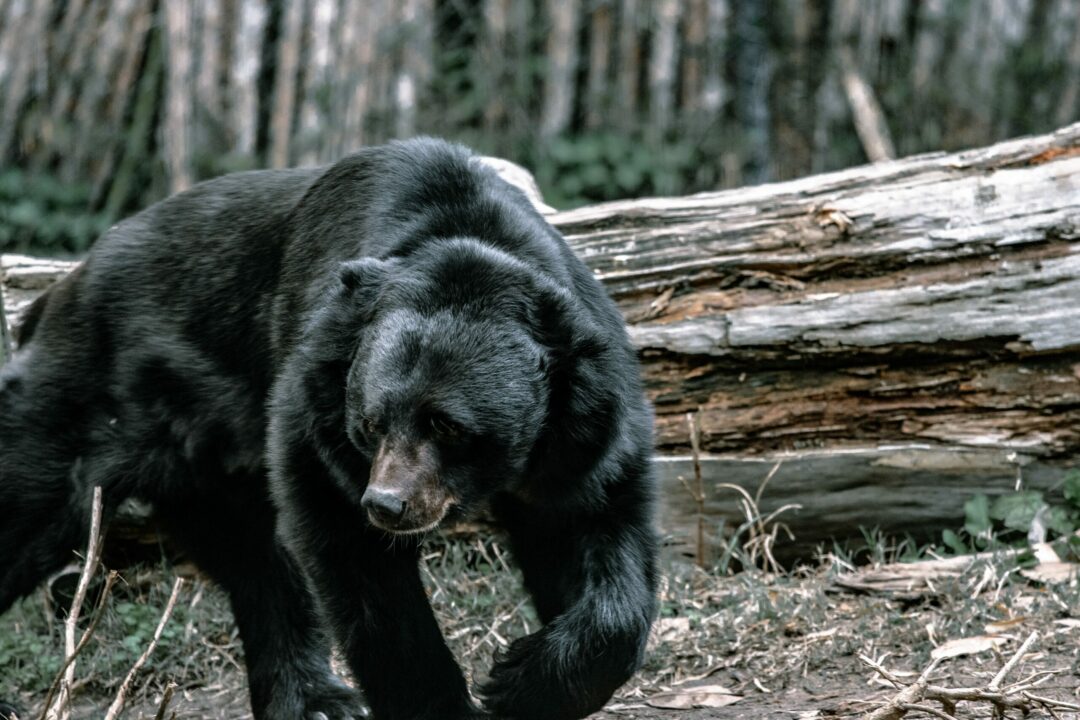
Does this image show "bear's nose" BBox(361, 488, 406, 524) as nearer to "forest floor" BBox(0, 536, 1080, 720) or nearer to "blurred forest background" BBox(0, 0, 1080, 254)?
"forest floor" BBox(0, 536, 1080, 720)

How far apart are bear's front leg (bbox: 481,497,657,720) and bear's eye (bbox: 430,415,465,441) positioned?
53cm

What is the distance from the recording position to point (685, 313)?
211 inches

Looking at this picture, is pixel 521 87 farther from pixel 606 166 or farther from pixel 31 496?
pixel 31 496

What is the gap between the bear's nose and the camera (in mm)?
3320

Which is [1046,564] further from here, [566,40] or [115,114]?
[115,114]

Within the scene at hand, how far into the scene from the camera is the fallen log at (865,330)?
516cm

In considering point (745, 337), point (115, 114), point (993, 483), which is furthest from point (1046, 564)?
point (115, 114)

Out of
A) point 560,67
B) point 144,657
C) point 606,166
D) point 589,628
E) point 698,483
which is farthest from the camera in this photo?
point 606,166

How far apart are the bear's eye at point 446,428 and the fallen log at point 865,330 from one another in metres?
1.92

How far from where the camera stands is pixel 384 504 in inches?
131

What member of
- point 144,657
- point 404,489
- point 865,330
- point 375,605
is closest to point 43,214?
point 865,330

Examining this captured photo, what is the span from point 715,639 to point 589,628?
4.31 ft

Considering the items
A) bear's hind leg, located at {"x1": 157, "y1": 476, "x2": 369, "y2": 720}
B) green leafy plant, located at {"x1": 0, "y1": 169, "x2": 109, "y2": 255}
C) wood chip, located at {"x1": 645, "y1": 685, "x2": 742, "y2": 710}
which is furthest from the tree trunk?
wood chip, located at {"x1": 645, "y1": 685, "x2": 742, "y2": 710}

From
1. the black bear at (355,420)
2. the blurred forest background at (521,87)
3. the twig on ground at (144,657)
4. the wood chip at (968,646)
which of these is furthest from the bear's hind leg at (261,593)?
the blurred forest background at (521,87)
